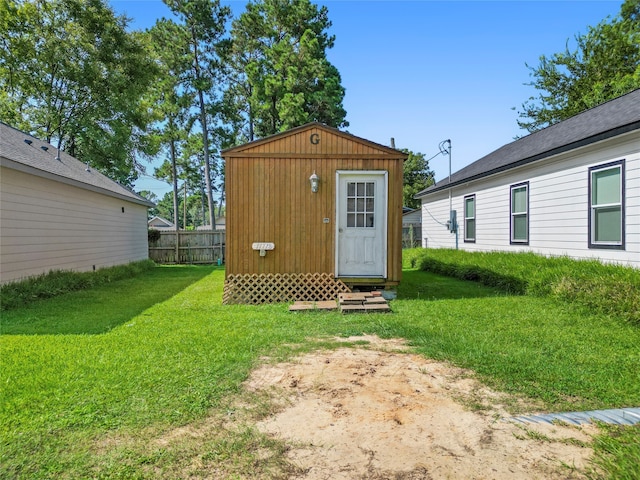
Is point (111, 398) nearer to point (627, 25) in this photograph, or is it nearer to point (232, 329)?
point (232, 329)

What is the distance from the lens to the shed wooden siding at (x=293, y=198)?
697 cm

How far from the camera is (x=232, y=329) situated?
4.93m

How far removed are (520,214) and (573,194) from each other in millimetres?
1934

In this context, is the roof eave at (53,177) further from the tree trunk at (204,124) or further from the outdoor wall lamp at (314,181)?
the tree trunk at (204,124)

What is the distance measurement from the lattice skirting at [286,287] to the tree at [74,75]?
15.0 metres

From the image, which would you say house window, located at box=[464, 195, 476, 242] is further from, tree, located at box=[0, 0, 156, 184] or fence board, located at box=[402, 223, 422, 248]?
tree, located at box=[0, 0, 156, 184]

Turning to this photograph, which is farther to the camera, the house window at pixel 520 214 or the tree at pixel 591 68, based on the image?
the tree at pixel 591 68

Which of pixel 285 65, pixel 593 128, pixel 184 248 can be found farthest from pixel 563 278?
pixel 285 65

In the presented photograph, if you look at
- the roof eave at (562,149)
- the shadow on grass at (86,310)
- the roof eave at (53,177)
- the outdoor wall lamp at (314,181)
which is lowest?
the shadow on grass at (86,310)

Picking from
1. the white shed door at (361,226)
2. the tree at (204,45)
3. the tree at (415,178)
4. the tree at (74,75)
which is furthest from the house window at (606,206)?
the tree at (415,178)

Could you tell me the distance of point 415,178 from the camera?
116ft

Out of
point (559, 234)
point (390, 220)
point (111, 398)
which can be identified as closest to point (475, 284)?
point (559, 234)

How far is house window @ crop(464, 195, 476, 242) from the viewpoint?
11.2 meters

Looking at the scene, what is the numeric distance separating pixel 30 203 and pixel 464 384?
27.9ft
